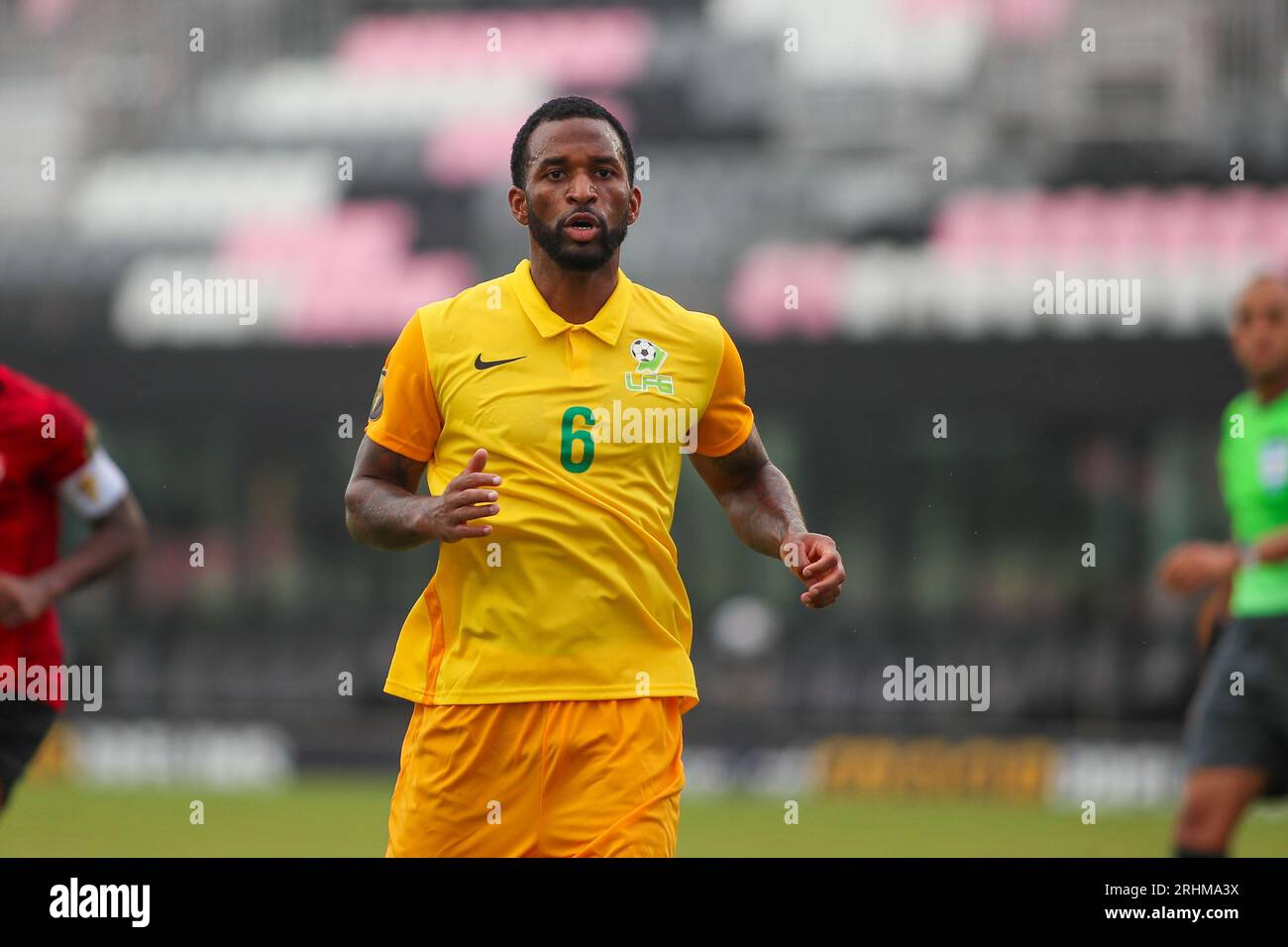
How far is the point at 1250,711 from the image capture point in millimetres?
6352

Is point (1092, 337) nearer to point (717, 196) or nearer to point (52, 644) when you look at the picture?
point (717, 196)

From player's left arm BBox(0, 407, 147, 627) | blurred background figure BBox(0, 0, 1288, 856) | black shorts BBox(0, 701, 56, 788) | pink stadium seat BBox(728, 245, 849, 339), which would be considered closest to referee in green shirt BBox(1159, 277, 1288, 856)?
player's left arm BBox(0, 407, 147, 627)

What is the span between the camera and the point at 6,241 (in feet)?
59.8

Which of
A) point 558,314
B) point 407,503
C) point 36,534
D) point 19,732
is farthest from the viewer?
point 36,534

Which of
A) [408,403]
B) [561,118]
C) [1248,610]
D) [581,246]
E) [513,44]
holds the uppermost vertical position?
[513,44]

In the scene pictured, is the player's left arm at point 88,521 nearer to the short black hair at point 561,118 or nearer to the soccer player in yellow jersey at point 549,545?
the soccer player in yellow jersey at point 549,545

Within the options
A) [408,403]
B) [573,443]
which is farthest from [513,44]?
[573,443]

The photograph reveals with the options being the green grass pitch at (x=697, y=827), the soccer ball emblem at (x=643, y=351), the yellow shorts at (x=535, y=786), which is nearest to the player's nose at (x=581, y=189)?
the soccer ball emblem at (x=643, y=351)

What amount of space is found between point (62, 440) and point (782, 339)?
10.5 m

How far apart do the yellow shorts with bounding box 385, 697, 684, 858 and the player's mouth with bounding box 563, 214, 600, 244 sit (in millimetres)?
1051

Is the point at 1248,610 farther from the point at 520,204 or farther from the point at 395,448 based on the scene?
the point at 395,448

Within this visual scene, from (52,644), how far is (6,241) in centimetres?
1343

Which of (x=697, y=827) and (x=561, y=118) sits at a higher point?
(x=561, y=118)
